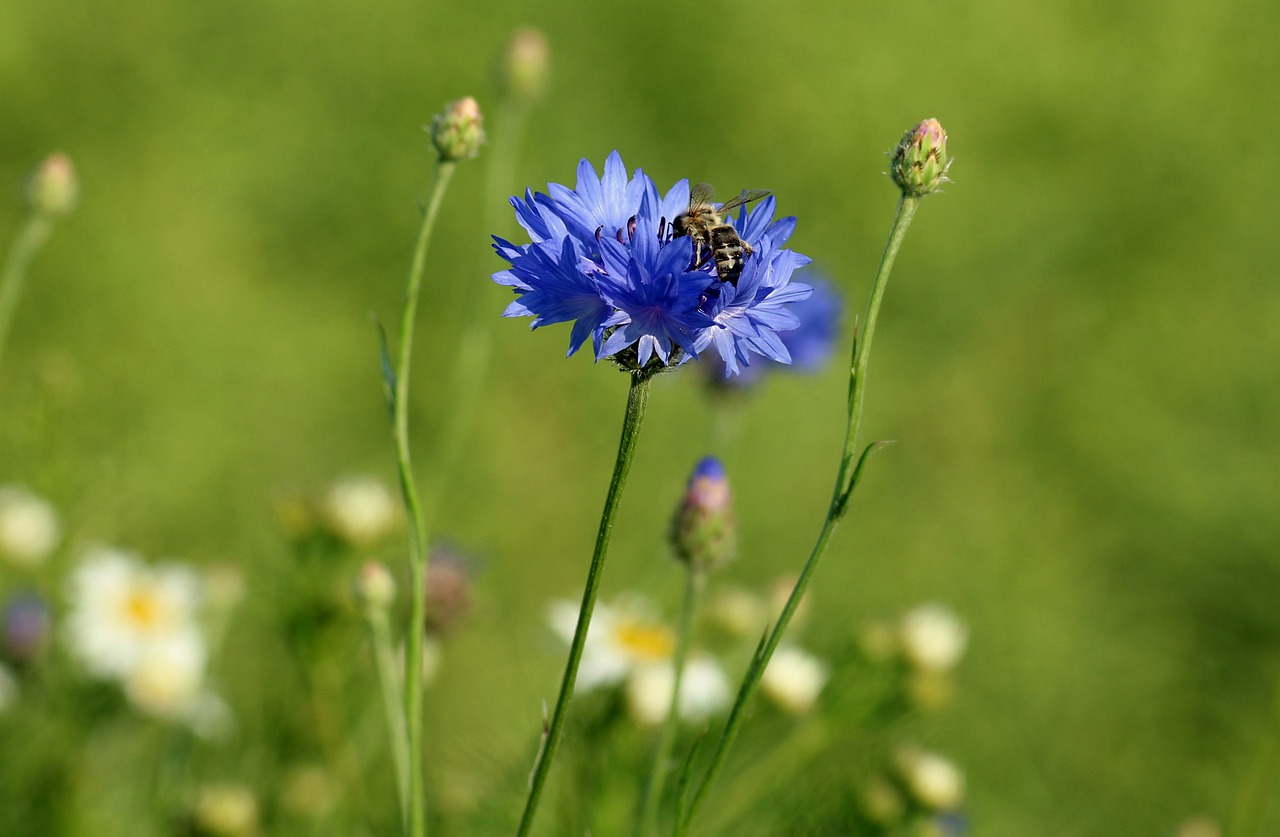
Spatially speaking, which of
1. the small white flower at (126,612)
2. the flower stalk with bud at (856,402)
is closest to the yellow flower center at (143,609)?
the small white flower at (126,612)

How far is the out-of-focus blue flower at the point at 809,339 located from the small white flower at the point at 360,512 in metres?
0.38

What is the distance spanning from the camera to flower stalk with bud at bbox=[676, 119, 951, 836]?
1.73 feet

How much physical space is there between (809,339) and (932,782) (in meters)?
0.53

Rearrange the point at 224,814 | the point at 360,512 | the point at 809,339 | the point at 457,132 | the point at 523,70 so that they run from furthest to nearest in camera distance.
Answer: the point at 809,339 → the point at 523,70 → the point at 360,512 → the point at 224,814 → the point at 457,132

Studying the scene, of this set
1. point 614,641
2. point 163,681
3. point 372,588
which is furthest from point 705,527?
point 163,681

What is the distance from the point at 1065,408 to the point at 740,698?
1594 mm

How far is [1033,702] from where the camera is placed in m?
1.69

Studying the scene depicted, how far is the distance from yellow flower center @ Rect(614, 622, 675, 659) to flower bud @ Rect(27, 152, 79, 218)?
1.58ft

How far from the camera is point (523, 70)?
3.54 feet

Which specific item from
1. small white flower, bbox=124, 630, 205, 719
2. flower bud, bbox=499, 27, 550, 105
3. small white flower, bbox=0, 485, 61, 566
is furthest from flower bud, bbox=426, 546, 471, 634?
flower bud, bbox=499, 27, 550, 105

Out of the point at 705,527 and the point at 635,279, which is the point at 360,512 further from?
the point at 635,279

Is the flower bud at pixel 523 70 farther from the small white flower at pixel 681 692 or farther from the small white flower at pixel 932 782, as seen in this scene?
the small white flower at pixel 932 782

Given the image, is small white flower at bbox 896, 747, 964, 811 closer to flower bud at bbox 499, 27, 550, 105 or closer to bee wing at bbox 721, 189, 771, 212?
bee wing at bbox 721, 189, 771, 212

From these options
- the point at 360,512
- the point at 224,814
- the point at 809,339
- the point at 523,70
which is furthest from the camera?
the point at 809,339
